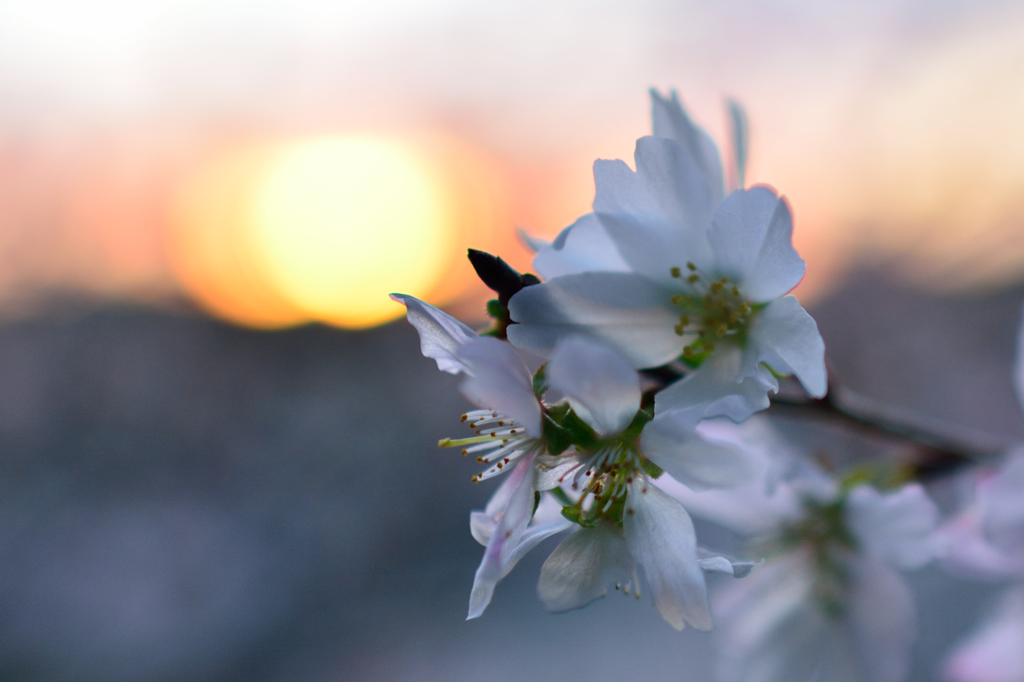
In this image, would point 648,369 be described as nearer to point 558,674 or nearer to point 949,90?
point 558,674

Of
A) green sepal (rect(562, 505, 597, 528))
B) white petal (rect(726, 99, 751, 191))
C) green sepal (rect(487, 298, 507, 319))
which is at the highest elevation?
white petal (rect(726, 99, 751, 191))

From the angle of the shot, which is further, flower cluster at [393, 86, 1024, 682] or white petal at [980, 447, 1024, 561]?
white petal at [980, 447, 1024, 561]

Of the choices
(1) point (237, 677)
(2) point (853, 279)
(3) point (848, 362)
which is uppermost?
(2) point (853, 279)

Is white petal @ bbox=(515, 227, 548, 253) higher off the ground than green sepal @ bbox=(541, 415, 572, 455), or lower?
higher

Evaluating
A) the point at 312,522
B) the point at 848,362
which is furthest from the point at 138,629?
the point at 848,362

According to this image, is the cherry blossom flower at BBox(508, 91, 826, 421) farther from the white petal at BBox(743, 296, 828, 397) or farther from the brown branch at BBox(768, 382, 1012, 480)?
the brown branch at BBox(768, 382, 1012, 480)

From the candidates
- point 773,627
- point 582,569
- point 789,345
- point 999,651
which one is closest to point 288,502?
point 773,627

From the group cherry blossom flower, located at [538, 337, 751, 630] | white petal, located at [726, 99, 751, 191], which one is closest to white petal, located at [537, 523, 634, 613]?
cherry blossom flower, located at [538, 337, 751, 630]

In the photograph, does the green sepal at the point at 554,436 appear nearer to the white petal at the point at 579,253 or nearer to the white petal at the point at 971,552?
the white petal at the point at 579,253
